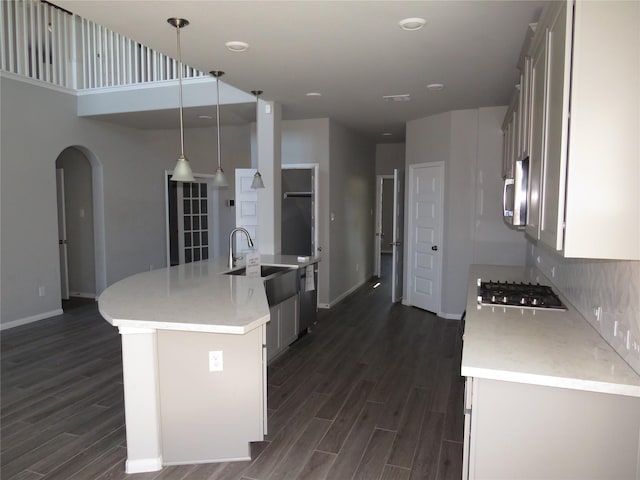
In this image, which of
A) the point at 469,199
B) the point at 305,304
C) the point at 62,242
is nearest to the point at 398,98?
the point at 469,199

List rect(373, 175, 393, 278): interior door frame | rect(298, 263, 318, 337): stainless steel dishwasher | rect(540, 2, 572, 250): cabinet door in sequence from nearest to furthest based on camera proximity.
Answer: rect(540, 2, 572, 250): cabinet door < rect(298, 263, 318, 337): stainless steel dishwasher < rect(373, 175, 393, 278): interior door frame

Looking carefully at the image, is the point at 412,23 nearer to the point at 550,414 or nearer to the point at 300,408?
the point at 550,414

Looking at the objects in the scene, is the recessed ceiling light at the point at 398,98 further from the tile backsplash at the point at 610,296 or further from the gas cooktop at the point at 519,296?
the tile backsplash at the point at 610,296

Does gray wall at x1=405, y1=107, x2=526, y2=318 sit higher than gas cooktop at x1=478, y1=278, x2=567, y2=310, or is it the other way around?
gray wall at x1=405, y1=107, x2=526, y2=318

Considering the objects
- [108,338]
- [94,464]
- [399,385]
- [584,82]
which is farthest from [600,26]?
[108,338]

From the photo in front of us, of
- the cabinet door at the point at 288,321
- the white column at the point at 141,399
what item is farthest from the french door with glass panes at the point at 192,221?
the white column at the point at 141,399

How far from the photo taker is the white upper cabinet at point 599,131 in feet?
5.02

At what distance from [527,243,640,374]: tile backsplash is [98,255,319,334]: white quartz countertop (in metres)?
1.70

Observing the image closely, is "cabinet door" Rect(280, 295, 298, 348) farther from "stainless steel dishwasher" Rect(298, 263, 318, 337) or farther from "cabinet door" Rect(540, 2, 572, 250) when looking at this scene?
"cabinet door" Rect(540, 2, 572, 250)

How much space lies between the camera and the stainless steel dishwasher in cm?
484

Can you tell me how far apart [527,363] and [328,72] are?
304 cm

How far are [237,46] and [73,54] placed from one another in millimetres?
4035

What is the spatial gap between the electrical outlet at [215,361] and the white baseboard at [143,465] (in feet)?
2.01

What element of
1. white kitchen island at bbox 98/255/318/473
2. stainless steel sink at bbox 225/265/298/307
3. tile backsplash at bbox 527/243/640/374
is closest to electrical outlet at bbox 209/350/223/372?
white kitchen island at bbox 98/255/318/473
